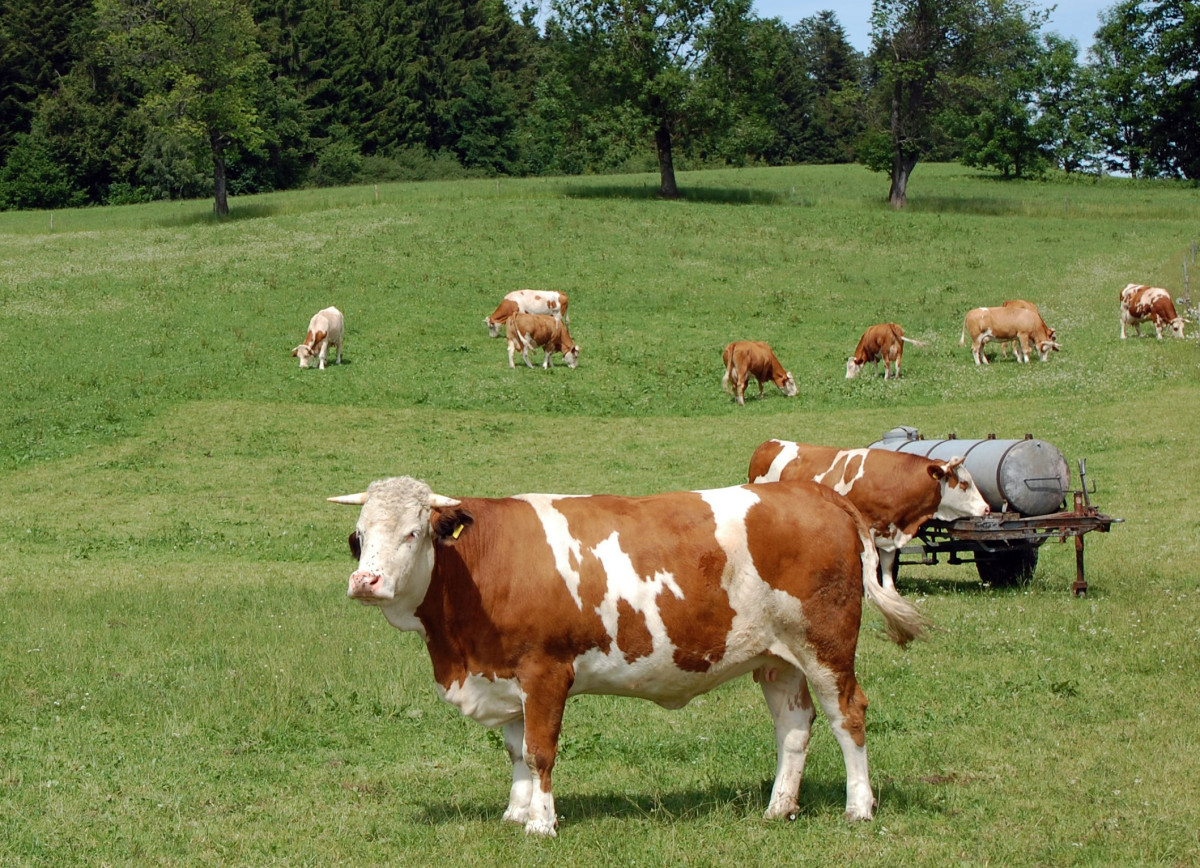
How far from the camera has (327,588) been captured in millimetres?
17500

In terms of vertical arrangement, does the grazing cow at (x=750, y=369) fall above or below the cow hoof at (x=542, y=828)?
below

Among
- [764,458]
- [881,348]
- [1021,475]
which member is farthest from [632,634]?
[881,348]

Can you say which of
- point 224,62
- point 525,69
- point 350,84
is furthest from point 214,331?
point 525,69

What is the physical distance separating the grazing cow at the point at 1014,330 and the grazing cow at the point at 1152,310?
3548mm

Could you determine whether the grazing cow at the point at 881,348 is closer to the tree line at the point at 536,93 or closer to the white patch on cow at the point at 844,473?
the white patch on cow at the point at 844,473

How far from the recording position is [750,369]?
33938 millimetres

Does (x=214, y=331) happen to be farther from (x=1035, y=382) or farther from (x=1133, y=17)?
(x=1133, y=17)

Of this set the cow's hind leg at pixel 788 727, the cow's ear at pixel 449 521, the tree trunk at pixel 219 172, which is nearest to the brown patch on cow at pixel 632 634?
the cow's hind leg at pixel 788 727

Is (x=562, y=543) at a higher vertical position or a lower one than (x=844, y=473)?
higher

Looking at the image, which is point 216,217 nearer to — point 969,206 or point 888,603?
point 969,206

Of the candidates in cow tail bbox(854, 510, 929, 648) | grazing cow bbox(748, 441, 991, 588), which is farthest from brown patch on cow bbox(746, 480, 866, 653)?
grazing cow bbox(748, 441, 991, 588)

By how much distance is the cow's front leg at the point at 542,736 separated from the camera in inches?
314

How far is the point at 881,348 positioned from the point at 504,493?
15.8 m

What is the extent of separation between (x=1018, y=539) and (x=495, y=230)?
43262 mm
